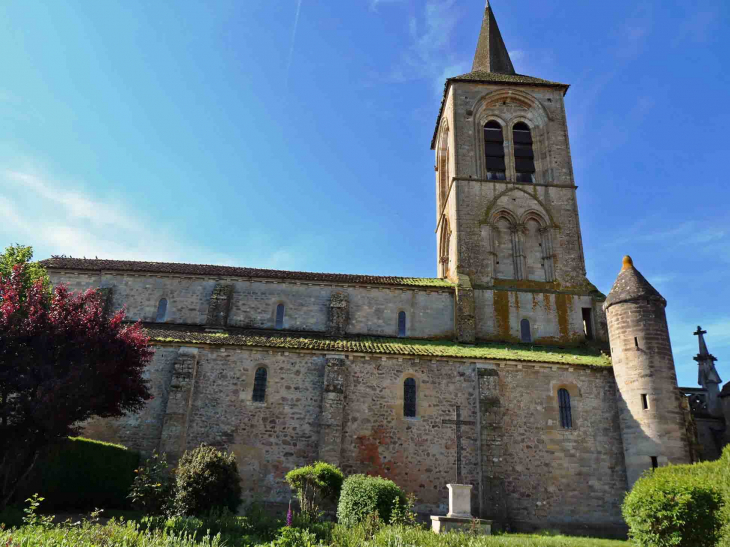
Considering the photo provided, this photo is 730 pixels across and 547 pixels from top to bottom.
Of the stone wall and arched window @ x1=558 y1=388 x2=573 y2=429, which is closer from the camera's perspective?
arched window @ x1=558 y1=388 x2=573 y2=429

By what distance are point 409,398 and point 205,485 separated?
8.25 m

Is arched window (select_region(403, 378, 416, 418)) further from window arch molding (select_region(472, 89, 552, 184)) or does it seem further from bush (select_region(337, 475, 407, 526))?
window arch molding (select_region(472, 89, 552, 184))

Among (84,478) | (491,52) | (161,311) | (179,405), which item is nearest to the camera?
(84,478)

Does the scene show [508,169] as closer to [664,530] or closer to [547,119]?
[547,119]

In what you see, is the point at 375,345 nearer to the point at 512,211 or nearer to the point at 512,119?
the point at 512,211

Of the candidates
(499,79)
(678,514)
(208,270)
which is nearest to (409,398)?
(678,514)

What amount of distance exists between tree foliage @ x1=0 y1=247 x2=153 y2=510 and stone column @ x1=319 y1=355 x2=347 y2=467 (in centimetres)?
599

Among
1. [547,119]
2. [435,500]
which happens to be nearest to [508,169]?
[547,119]

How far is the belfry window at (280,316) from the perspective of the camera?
22922mm

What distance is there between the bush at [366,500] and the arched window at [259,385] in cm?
612

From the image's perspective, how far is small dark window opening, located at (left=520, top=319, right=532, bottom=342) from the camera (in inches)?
909

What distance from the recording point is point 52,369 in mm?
13094

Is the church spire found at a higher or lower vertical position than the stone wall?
higher

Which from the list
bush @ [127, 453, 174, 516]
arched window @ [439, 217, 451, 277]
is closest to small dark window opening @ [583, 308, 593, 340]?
arched window @ [439, 217, 451, 277]
